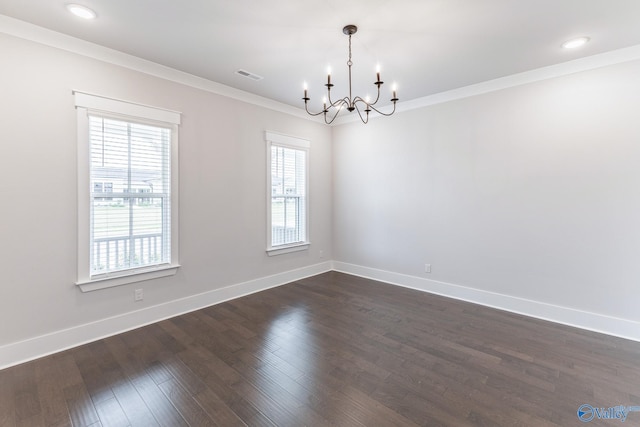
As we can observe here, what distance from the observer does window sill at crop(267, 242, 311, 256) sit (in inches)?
177

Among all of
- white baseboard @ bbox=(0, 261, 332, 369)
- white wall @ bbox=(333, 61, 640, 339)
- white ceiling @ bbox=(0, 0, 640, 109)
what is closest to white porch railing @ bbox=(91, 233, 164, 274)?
white baseboard @ bbox=(0, 261, 332, 369)

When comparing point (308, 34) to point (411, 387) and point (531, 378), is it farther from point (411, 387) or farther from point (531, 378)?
point (531, 378)

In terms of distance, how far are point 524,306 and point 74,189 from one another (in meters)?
5.08

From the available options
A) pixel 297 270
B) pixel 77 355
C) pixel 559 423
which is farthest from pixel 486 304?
pixel 77 355

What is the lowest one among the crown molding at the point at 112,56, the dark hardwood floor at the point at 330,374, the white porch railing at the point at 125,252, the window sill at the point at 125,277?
the dark hardwood floor at the point at 330,374

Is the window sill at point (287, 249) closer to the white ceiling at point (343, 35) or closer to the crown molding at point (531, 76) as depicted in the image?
the white ceiling at point (343, 35)

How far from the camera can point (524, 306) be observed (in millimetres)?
3492

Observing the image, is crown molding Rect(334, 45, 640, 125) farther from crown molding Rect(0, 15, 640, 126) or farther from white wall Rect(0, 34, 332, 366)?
white wall Rect(0, 34, 332, 366)

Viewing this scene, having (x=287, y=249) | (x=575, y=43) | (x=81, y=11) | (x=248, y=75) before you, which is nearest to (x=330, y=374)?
(x=287, y=249)

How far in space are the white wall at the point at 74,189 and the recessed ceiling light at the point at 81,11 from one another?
0.56 meters

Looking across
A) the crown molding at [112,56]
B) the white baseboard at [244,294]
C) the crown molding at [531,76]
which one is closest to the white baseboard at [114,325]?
the white baseboard at [244,294]

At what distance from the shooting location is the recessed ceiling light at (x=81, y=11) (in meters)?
2.19

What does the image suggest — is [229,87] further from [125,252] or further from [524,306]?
[524,306]

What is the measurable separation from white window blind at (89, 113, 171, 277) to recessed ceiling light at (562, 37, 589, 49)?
4.20 m
